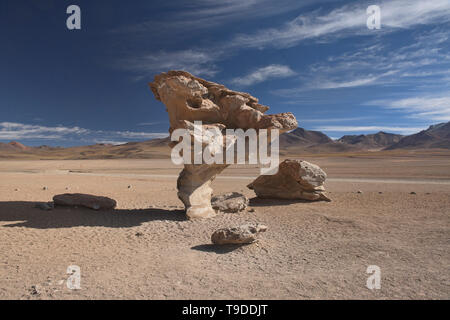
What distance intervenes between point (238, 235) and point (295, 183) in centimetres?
801

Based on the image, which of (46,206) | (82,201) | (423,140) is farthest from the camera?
(423,140)

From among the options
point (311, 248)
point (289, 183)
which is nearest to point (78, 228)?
point (311, 248)

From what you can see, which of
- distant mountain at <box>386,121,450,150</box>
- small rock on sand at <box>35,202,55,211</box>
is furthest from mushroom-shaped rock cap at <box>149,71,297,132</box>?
distant mountain at <box>386,121,450,150</box>

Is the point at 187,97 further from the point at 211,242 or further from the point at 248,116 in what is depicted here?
the point at 211,242

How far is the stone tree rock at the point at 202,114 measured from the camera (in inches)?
433

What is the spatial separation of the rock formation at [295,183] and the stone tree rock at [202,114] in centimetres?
309

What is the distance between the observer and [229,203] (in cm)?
1247

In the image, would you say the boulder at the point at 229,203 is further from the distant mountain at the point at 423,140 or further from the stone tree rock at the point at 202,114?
the distant mountain at the point at 423,140

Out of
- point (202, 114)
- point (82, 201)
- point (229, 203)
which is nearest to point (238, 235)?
point (229, 203)

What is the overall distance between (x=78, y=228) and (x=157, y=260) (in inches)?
Result: 158

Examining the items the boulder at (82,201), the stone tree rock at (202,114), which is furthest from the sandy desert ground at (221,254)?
the stone tree rock at (202,114)

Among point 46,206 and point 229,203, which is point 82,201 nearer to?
point 46,206

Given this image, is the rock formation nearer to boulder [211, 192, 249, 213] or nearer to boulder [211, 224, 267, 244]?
boulder [211, 192, 249, 213]

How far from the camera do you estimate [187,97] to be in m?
11.1
